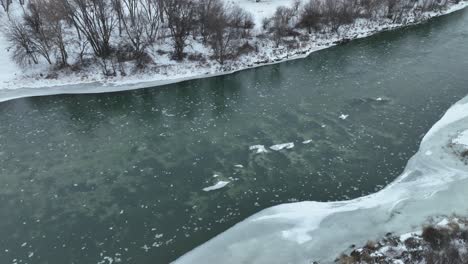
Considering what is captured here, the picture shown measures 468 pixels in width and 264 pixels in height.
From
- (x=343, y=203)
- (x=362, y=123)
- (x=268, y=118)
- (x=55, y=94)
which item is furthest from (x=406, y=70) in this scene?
(x=55, y=94)

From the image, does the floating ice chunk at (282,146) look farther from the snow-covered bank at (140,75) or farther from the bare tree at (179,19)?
the bare tree at (179,19)

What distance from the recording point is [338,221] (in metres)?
14.1

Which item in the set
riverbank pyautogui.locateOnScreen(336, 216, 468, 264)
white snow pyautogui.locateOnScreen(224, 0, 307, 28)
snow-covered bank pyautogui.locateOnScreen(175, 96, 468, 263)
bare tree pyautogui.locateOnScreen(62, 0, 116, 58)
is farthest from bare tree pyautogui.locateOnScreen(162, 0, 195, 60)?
riverbank pyautogui.locateOnScreen(336, 216, 468, 264)

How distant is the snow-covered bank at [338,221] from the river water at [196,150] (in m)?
0.63

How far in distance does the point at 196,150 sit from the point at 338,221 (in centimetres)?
837

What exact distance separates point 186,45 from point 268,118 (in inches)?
549

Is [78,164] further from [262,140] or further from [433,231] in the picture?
[433,231]

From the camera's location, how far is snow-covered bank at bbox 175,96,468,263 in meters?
12.9

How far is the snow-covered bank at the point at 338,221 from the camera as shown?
12875 mm

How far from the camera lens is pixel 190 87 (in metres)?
27.6

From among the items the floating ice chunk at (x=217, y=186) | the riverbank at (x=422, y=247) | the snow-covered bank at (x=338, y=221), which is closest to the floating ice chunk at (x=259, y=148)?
the floating ice chunk at (x=217, y=186)

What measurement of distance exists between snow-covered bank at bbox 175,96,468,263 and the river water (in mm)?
627

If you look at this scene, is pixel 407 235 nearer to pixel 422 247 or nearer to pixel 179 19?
pixel 422 247

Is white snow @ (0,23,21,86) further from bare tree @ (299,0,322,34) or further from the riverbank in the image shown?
the riverbank
